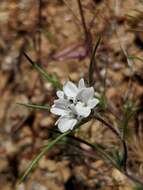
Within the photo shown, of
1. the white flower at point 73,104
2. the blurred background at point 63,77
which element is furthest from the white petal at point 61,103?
the blurred background at point 63,77

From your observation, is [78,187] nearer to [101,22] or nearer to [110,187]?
[110,187]

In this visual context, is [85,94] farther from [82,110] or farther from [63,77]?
[63,77]

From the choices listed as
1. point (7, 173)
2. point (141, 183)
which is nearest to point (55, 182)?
point (7, 173)

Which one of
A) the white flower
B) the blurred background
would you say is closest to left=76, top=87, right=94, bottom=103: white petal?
the white flower

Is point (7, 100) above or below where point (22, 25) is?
below

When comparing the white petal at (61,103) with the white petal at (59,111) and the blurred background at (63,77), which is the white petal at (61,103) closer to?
the white petal at (59,111)
